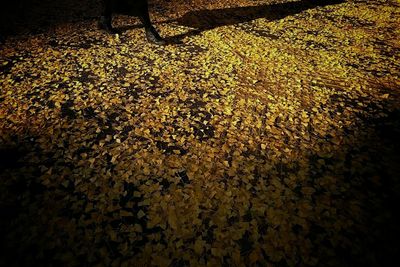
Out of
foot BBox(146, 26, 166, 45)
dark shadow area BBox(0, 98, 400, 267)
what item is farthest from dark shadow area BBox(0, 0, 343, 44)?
dark shadow area BBox(0, 98, 400, 267)

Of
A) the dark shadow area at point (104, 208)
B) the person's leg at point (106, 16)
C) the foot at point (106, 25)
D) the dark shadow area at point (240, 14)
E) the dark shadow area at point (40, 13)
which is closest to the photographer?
the dark shadow area at point (104, 208)

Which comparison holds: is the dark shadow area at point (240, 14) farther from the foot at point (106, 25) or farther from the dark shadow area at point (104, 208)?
the dark shadow area at point (104, 208)

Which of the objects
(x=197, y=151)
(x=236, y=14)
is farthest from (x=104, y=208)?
Answer: (x=236, y=14)

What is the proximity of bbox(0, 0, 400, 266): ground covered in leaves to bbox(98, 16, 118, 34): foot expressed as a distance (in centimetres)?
22

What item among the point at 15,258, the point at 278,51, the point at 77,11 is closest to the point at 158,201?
the point at 15,258

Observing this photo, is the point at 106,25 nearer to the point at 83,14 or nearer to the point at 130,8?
the point at 130,8

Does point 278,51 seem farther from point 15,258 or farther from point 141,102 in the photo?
point 15,258

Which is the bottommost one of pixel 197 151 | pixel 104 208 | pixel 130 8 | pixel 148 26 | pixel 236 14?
pixel 104 208

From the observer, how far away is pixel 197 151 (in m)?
4.42

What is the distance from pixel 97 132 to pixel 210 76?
3.13m

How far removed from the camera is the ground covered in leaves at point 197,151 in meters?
3.20

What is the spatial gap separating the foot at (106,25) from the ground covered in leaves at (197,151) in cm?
22

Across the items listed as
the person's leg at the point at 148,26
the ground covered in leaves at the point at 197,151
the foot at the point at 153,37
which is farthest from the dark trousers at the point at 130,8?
the ground covered in leaves at the point at 197,151

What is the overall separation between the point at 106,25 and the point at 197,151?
232 inches
